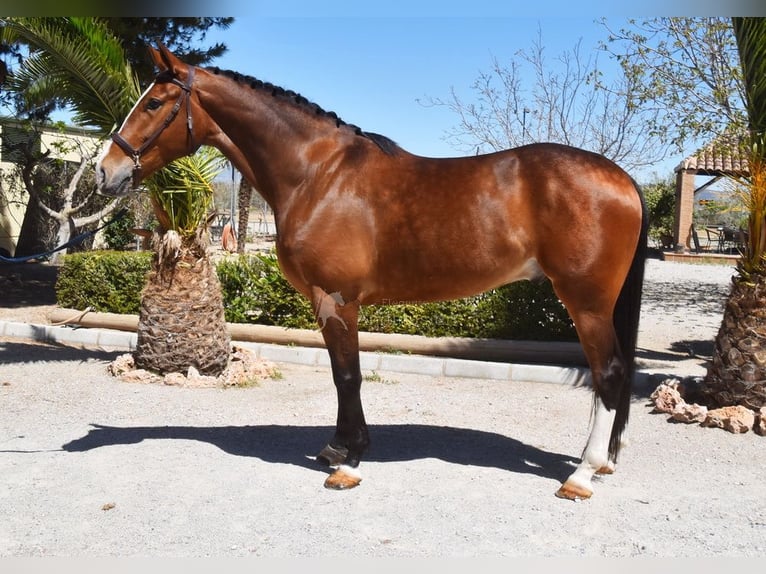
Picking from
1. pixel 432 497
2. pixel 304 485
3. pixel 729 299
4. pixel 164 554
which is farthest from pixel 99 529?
pixel 729 299

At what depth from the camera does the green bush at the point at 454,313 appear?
295 inches

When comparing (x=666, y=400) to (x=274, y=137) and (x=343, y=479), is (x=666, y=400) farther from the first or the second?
(x=274, y=137)

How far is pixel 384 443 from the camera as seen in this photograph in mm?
→ 4801

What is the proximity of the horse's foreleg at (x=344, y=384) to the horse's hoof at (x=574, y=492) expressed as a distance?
120 centimetres

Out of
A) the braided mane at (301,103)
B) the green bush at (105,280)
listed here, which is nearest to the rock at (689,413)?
the braided mane at (301,103)

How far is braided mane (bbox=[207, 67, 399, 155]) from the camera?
4.10 metres

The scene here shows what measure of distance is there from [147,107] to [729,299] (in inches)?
184

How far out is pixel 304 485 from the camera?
3953 mm

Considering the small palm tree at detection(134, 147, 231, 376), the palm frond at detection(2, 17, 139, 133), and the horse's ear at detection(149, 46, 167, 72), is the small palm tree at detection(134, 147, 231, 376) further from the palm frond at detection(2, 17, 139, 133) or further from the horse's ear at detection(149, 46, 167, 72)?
the horse's ear at detection(149, 46, 167, 72)

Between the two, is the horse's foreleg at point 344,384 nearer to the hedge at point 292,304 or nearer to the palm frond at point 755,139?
A: the palm frond at point 755,139

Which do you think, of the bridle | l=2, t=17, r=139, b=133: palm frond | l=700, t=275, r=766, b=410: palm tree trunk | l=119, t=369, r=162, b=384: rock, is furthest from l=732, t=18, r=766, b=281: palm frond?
l=2, t=17, r=139, b=133: palm frond

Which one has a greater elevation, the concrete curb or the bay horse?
the bay horse

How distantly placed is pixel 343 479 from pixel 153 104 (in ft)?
8.25

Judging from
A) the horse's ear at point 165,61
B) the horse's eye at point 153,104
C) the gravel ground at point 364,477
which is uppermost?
the horse's ear at point 165,61
